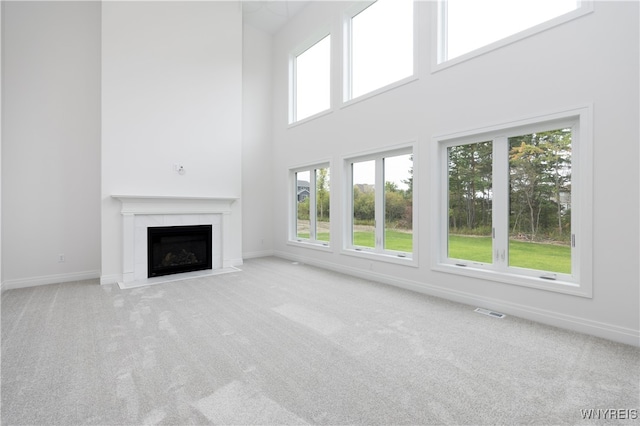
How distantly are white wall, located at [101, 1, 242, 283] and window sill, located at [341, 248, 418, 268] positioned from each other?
226 cm

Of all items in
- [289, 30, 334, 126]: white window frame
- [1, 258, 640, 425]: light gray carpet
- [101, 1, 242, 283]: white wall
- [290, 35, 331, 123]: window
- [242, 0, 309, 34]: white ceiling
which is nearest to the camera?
[1, 258, 640, 425]: light gray carpet

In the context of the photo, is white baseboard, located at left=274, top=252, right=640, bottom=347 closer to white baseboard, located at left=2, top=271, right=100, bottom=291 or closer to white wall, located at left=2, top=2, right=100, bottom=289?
white baseboard, located at left=2, top=271, right=100, bottom=291

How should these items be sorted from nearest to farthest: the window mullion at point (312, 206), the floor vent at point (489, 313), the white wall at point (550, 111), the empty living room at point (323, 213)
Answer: the empty living room at point (323, 213) → the white wall at point (550, 111) → the floor vent at point (489, 313) → the window mullion at point (312, 206)

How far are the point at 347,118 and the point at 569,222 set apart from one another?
10.8 ft

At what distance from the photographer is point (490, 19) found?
338cm

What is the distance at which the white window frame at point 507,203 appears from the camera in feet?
8.63

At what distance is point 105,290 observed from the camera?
4.03m

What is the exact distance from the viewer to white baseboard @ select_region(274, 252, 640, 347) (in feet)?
8.11

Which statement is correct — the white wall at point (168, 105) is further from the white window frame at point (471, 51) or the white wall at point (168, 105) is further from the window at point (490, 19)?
the window at point (490, 19)

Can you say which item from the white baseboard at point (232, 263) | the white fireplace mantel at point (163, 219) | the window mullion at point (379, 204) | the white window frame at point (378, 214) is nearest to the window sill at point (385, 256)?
the white window frame at point (378, 214)

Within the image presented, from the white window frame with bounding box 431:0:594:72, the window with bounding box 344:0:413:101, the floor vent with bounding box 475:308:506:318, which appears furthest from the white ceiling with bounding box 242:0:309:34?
the floor vent with bounding box 475:308:506:318

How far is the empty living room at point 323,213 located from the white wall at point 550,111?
0.02 metres

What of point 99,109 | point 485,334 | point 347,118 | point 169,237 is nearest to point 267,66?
point 347,118

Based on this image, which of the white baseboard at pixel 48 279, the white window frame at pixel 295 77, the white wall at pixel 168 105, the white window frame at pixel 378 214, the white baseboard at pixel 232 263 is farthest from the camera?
the white baseboard at pixel 232 263
